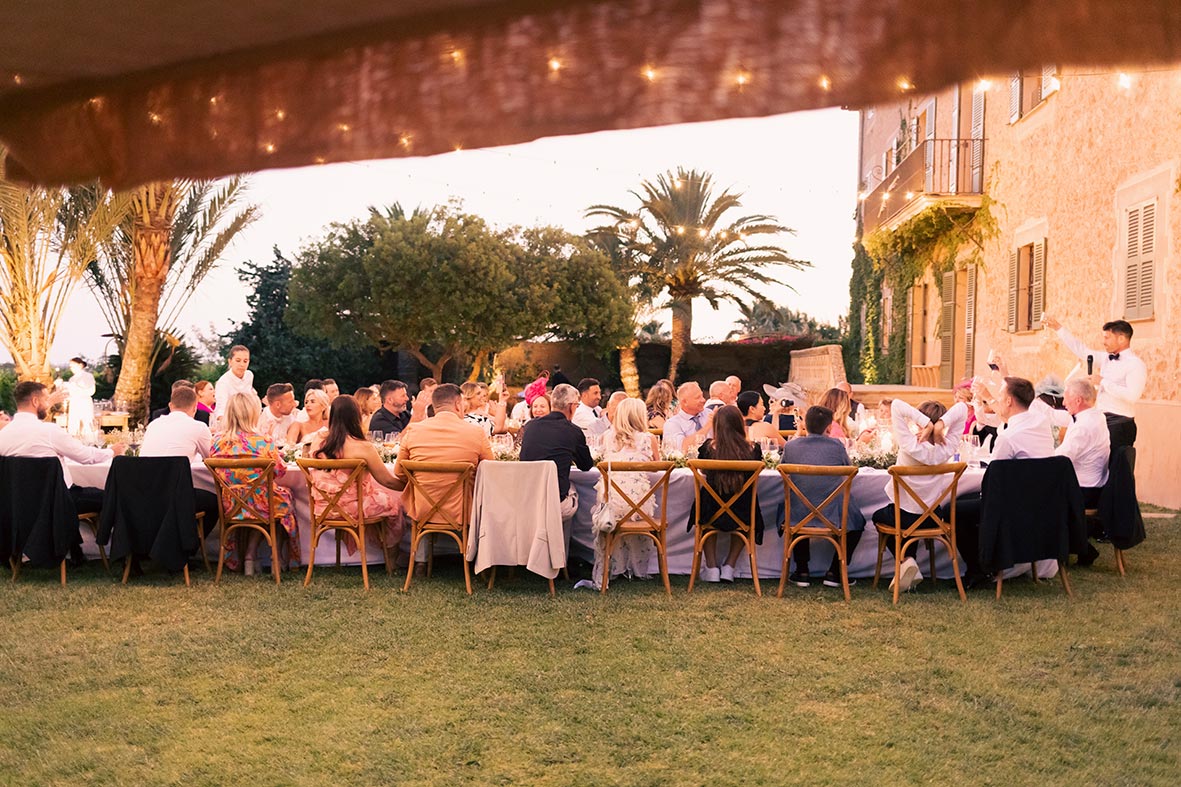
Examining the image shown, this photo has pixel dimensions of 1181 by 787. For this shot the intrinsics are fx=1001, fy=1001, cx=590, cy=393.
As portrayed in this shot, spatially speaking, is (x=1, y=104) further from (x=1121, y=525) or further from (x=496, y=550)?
(x=1121, y=525)

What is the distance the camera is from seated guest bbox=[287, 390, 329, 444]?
8.45 meters

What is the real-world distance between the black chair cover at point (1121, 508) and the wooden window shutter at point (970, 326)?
9.57 m

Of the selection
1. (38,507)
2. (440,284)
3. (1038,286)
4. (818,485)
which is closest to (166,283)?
(38,507)

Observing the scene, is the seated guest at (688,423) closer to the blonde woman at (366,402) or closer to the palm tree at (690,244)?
the blonde woman at (366,402)

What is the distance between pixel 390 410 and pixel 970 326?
10.8m

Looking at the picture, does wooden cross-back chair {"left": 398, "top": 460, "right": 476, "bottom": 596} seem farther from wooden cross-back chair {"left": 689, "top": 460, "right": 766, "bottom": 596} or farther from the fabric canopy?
the fabric canopy

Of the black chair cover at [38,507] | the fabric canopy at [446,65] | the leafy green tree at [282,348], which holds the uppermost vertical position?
the leafy green tree at [282,348]

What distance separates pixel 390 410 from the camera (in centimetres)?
931

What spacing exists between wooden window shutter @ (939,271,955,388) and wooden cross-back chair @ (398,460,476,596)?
12714mm

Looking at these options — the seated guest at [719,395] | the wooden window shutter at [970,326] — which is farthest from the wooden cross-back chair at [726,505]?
the wooden window shutter at [970,326]

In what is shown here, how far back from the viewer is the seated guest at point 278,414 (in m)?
8.28

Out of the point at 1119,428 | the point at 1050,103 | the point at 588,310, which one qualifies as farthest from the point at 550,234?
the point at 1119,428

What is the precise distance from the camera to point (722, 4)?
476mm

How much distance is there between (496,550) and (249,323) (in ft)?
74.5
